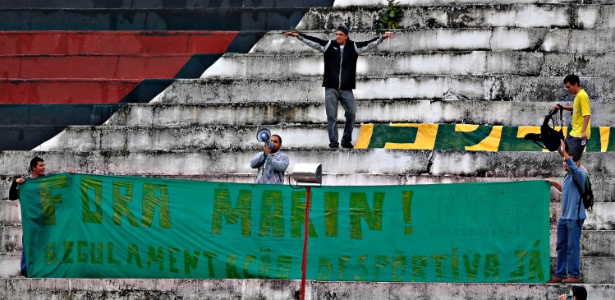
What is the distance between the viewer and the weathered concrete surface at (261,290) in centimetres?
1526

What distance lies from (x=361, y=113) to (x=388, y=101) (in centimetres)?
41

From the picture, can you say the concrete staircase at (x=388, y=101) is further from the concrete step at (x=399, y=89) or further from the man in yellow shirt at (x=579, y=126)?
the man in yellow shirt at (x=579, y=126)

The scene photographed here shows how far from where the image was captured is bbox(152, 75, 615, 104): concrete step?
20203mm

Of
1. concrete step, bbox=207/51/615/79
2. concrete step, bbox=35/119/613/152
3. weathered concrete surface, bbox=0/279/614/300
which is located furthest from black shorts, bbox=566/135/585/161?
concrete step, bbox=207/51/615/79

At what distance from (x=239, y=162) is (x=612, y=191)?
15.8 feet

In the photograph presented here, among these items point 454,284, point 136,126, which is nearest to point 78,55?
point 136,126

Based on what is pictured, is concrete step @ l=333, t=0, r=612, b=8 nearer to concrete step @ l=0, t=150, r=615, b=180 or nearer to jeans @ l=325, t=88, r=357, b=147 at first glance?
jeans @ l=325, t=88, r=357, b=147

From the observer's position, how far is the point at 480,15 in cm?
2202

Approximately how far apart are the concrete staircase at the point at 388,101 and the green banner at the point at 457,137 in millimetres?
291

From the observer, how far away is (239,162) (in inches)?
764

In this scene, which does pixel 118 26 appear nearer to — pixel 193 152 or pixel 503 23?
pixel 193 152

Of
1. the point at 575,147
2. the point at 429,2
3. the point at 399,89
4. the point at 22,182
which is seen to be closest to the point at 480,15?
the point at 429,2

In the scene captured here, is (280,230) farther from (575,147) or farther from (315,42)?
(315,42)

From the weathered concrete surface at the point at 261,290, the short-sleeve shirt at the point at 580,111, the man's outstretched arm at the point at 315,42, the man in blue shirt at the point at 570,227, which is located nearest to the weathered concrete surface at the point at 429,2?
the man's outstretched arm at the point at 315,42
